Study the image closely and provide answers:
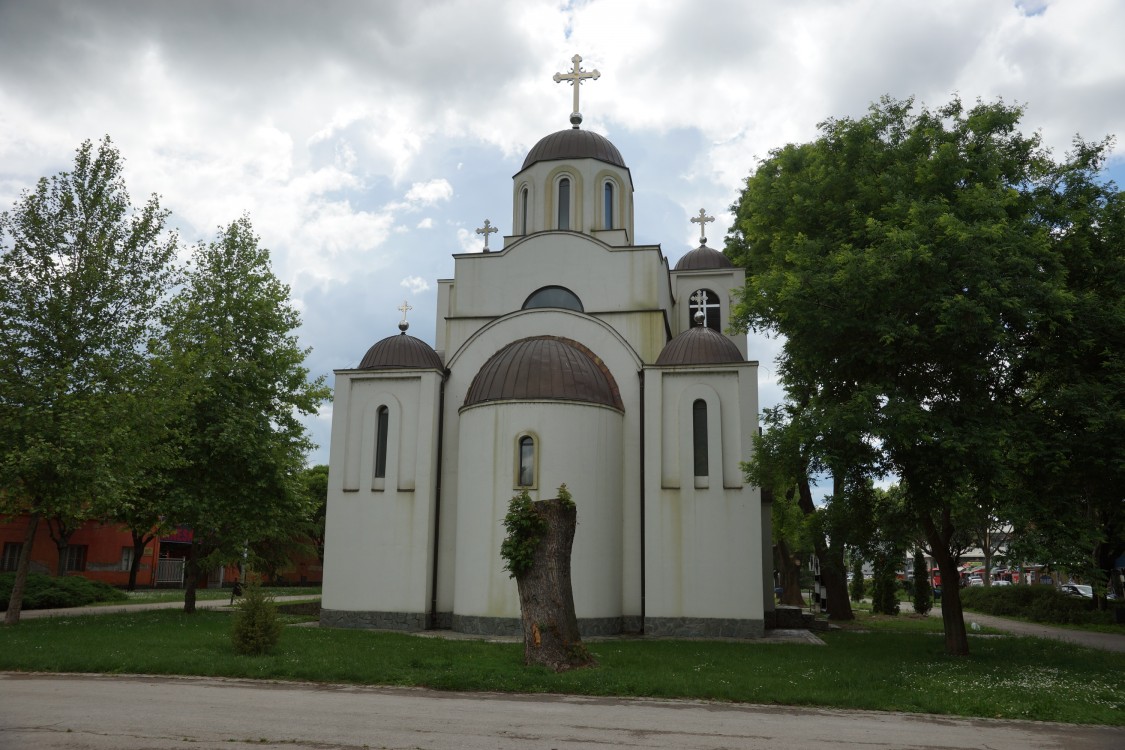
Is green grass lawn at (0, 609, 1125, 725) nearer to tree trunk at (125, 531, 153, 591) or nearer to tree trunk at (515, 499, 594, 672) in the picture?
tree trunk at (515, 499, 594, 672)

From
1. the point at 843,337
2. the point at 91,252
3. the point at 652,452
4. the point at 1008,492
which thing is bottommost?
the point at 1008,492

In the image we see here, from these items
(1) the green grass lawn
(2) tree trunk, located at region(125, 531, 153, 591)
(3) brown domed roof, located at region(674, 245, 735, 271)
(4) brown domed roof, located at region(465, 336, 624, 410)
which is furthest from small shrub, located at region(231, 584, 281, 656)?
(2) tree trunk, located at region(125, 531, 153, 591)

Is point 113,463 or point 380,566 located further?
point 380,566

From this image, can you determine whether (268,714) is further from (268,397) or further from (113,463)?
(268,397)

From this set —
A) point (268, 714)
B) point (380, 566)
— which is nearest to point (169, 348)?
point (380, 566)

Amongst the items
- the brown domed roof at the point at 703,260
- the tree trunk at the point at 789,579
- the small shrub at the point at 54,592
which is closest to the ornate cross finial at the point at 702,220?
the brown domed roof at the point at 703,260

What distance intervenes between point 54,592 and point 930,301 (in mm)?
27264

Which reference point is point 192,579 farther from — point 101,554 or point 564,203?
point 101,554

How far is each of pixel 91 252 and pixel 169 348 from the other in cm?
300

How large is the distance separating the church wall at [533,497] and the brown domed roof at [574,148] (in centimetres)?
1018

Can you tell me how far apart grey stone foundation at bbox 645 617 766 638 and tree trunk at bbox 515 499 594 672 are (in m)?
6.29

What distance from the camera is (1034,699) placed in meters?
11.0

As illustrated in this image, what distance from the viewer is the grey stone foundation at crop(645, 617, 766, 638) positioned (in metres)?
19.2

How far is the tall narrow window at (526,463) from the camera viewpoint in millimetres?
19250
